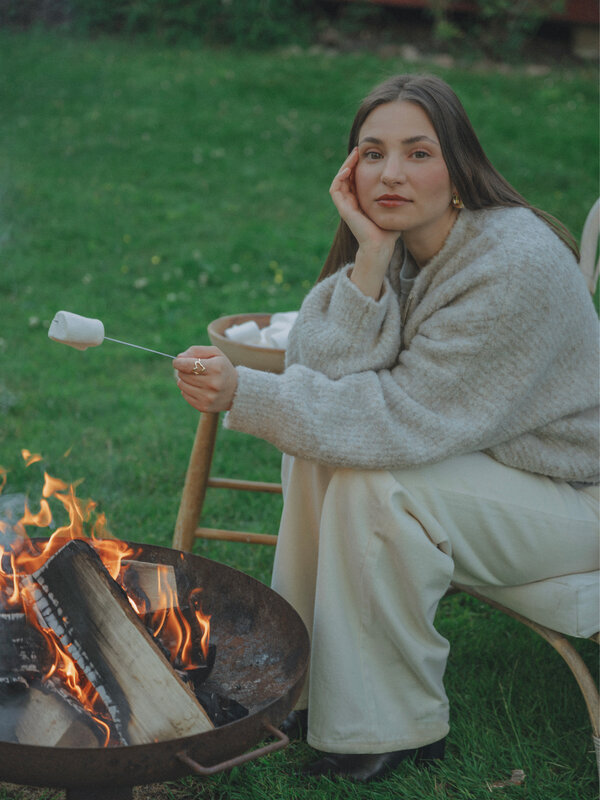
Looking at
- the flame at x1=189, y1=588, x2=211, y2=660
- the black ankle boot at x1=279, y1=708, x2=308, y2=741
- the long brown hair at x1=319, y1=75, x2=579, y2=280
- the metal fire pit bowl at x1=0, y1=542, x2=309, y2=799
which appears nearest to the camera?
the metal fire pit bowl at x1=0, y1=542, x2=309, y2=799

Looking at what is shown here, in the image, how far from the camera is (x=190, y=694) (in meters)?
1.70

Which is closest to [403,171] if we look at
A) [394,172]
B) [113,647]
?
[394,172]

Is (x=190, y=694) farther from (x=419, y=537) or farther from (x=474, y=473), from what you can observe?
(x=474, y=473)

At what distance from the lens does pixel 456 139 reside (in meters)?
2.04

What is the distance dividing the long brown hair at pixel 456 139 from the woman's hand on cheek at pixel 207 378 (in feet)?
2.21

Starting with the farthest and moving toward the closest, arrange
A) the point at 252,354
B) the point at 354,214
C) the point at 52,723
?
the point at 252,354
the point at 354,214
the point at 52,723

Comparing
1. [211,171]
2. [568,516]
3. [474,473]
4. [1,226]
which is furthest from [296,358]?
[211,171]

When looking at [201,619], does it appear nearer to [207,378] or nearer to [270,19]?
[207,378]

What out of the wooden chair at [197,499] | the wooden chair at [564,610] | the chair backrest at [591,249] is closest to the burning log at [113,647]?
the wooden chair at [564,610]

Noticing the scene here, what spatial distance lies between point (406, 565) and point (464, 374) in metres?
0.43

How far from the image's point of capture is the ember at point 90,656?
1.67m

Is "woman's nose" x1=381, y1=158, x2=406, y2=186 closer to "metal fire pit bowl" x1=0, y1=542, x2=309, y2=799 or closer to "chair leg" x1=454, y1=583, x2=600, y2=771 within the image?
"metal fire pit bowl" x1=0, y1=542, x2=309, y2=799

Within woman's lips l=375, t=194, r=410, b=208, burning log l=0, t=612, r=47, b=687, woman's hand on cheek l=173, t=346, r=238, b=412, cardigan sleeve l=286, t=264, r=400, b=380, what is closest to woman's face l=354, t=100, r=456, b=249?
woman's lips l=375, t=194, r=410, b=208

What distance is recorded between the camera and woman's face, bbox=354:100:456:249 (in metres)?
2.03
